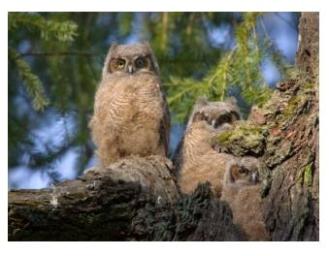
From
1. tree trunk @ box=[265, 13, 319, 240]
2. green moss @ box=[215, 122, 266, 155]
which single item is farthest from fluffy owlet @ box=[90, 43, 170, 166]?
tree trunk @ box=[265, 13, 319, 240]

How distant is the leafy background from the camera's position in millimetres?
3906

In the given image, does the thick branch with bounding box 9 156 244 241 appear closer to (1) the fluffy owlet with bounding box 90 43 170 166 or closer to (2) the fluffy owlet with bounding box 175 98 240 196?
(2) the fluffy owlet with bounding box 175 98 240 196

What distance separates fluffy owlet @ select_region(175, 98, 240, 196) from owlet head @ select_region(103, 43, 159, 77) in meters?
0.36

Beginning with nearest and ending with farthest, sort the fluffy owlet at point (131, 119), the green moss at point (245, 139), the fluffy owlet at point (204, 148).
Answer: the green moss at point (245, 139), the fluffy owlet at point (204, 148), the fluffy owlet at point (131, 119)

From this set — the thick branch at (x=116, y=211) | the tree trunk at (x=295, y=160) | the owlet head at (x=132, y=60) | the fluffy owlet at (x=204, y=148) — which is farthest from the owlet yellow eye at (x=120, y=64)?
the tree trunk at (x=295, y=160)

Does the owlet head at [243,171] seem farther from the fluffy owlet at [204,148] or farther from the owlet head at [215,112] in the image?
the owlet head at [215,112]

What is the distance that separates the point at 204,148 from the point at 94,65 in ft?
5.48

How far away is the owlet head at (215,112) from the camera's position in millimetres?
3889

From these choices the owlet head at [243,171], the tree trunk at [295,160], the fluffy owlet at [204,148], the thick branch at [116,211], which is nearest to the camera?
the thick branch at [116,211]

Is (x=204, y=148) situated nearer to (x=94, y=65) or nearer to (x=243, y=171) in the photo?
(x=243, y=171)

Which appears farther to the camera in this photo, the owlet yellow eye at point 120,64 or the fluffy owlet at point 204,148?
the owlet yellow eye at point 120,64
